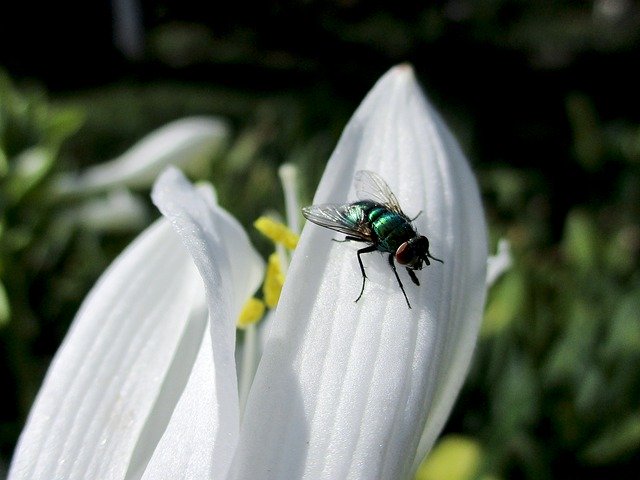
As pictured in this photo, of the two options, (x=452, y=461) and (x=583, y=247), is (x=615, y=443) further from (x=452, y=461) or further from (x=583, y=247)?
(x=583, y=247)

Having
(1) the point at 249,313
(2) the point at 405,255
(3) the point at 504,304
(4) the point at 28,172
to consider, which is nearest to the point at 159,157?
(4) the point at 28,172

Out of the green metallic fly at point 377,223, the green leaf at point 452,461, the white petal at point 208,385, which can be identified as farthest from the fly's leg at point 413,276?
the green leaf at point 452,461

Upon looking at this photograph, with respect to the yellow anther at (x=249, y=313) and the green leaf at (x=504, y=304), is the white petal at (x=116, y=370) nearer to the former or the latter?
the yellow anther at (x=249, y=313)

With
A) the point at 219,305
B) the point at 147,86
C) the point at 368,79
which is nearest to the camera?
the point at 219,305

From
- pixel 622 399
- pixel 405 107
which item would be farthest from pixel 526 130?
pixel 405 107

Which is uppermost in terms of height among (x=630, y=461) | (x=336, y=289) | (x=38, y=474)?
(x=336, y=289)

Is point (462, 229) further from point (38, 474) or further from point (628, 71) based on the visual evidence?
point (628, 71)
